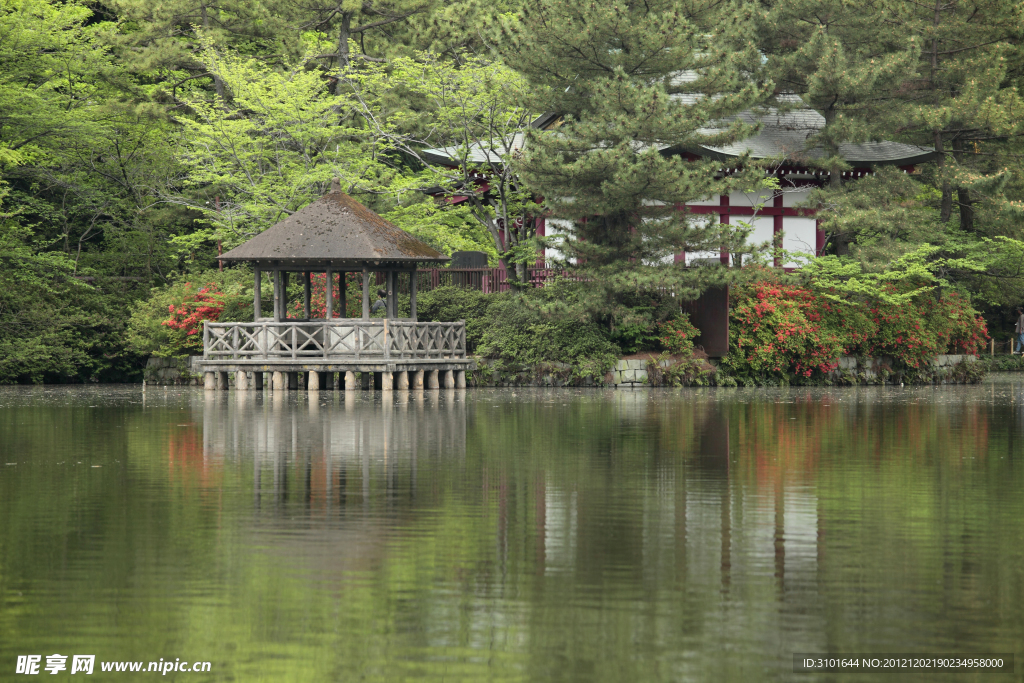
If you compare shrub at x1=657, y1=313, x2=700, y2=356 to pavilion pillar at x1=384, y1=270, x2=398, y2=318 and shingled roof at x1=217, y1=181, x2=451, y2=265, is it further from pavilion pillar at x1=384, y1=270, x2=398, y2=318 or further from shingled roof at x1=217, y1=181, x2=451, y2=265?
pavilion pillar at x1=384, y1=270, x2=398, y2=318

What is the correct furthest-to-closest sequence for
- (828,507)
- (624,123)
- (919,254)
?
(919,254), (624,123), (828,507)

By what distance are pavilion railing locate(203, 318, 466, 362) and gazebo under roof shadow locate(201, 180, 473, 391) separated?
24 millimetres

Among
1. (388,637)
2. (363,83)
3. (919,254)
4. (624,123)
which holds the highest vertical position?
(363,83)

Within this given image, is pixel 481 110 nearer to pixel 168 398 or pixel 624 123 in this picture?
pixel 624 123

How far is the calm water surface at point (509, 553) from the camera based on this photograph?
6086mm

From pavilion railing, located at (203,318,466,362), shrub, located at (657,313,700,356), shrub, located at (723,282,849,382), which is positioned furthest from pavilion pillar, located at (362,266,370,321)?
shrub, located at (723,282,849,382)

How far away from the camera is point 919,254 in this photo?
3369cm

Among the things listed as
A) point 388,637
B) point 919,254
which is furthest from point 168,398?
point 388,637

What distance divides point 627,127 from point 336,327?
→ 8.41 meters

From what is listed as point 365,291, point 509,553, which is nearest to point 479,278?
point 365,291

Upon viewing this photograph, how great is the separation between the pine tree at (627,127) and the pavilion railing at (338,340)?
4.02 metres

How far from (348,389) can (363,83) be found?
1231cm

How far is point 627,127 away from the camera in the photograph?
29516 millimetres

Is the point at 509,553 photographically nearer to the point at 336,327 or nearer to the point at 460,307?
the point at 336,327
